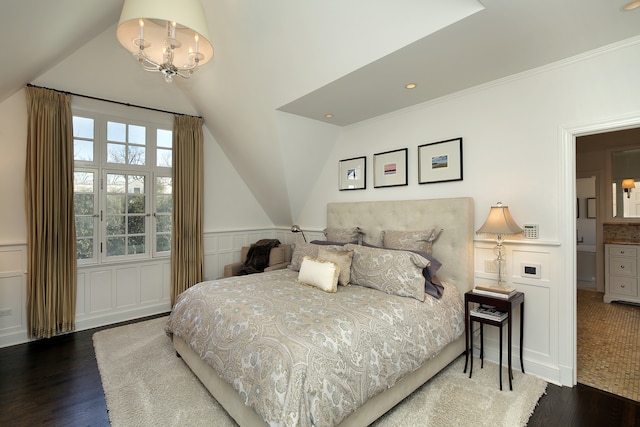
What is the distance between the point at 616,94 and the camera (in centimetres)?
217

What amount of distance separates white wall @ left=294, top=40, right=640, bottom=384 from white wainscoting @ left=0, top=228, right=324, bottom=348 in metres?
2.35

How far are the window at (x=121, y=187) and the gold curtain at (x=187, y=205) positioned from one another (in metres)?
0.14

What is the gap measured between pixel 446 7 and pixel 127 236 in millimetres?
4078

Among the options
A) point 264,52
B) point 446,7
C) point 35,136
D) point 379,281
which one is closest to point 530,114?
point 446,7

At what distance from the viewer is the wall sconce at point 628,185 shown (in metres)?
4.50

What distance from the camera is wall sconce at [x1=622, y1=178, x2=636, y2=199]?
4496 millimetres

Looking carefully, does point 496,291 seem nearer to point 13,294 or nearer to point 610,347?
point 610,347

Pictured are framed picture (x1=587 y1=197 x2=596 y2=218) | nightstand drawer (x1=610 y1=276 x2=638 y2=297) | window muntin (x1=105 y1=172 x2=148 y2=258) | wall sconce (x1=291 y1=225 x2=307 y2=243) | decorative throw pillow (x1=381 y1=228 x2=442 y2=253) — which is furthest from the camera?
framed picture (x1=587 y1=197 x2=596 y2=218)

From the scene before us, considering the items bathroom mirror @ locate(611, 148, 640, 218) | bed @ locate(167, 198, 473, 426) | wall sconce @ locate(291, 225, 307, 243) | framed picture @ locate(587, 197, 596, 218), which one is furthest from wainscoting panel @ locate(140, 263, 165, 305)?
framed picture @ locate(587, 197, 596, 218)

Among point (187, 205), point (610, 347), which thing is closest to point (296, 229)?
point (187, 205)

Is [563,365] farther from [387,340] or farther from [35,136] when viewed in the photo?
[35,136]

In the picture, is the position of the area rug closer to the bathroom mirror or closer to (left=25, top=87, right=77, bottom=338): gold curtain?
(left=25, top=87, right=77, bottom=338): gold curtain

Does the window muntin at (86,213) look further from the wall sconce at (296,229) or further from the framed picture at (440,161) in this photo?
the framed picture at (440,161)

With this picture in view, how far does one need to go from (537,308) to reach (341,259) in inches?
66.2
